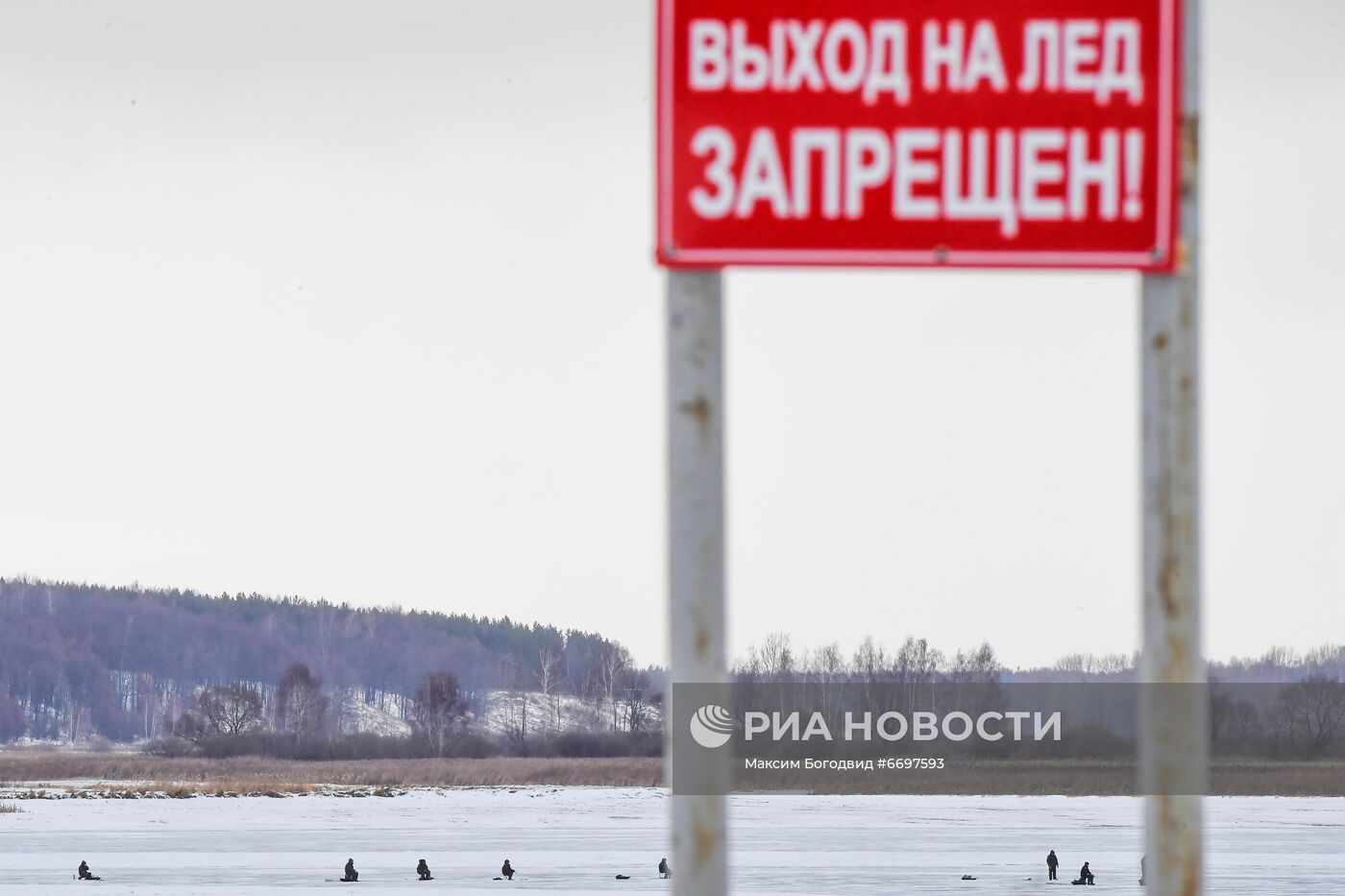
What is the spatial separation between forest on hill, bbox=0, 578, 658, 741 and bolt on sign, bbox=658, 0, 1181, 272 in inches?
4477

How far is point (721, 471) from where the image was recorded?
11.1 feet

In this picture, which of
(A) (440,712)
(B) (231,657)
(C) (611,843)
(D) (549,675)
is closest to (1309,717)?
(C) (611,843)

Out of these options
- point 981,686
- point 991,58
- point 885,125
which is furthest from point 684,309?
point 981,686

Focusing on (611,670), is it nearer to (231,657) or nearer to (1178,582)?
(231,657)

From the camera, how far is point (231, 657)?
137625 millimetres

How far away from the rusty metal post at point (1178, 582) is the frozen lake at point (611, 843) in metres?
19.8

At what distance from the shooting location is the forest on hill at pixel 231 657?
125 meters

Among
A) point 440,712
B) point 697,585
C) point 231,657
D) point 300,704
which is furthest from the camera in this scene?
point 231,657

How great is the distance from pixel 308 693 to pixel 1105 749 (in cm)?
6713

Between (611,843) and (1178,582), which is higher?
(1178,582)

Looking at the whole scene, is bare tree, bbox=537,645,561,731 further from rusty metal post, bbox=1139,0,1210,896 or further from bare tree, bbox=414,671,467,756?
rusty metal post, bbox=1139,0,1210,896

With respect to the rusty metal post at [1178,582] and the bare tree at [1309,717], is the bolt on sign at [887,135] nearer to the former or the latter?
the rusty metal post at [1178,582]

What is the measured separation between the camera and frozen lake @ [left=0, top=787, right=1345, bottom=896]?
2416 cm

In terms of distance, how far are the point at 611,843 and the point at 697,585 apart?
95.2ft
